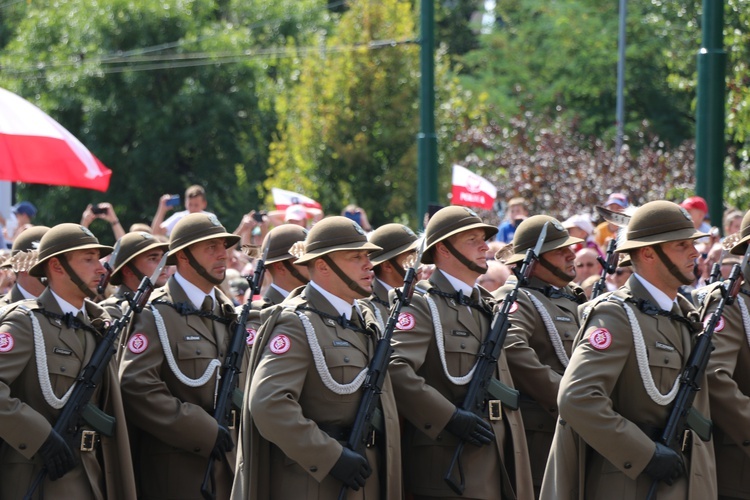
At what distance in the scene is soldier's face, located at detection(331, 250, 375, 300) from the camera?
722 centimetres

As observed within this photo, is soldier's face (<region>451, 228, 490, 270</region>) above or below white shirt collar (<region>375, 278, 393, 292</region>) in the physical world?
above

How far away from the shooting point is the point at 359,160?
2480cm

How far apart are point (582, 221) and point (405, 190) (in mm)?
12757

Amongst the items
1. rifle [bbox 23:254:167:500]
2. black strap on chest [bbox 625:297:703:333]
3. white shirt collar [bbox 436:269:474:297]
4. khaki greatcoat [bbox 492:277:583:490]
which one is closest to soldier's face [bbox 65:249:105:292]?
rifle [bbox 23:254:167:500]

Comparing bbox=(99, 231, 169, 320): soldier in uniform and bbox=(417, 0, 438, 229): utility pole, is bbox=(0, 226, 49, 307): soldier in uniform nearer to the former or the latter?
bbox=(99, 231, 169, 320): soldier in uniform

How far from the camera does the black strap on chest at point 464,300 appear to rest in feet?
25.9

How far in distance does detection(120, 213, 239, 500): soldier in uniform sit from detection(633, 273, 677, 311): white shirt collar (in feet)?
8.38

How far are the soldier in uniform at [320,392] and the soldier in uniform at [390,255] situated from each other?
1720mm

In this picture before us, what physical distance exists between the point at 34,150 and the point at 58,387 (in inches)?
201

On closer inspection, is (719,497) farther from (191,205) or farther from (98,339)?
(191,205)

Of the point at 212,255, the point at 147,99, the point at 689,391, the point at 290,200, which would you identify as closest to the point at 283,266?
the point at 212,255

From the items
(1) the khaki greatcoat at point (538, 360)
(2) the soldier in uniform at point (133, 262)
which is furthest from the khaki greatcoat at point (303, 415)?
(2) the soldier in uniform at point (133, 262)

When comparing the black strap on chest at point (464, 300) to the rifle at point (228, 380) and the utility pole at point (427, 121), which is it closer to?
the rifle at point (228, 380)

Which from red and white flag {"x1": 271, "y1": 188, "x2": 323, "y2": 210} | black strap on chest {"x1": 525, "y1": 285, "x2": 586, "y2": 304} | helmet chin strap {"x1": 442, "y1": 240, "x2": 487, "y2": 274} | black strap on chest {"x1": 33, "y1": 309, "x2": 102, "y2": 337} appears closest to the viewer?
black strap on chest {"x1": 33, "y1": 309, "x2": 102, "y2": 337}
